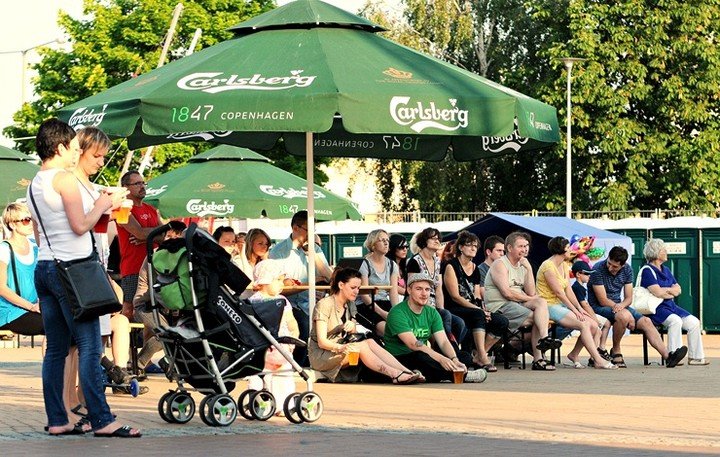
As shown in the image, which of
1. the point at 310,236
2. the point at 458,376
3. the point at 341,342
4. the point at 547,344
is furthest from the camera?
the point at 547,344

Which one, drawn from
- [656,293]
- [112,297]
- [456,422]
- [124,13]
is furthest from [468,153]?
[124,13]

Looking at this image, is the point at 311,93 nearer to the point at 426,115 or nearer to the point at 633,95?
the point at 426,115

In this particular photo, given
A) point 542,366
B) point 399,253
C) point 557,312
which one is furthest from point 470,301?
point 557,312

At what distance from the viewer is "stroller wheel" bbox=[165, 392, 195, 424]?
36.9ft

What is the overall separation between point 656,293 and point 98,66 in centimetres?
3627

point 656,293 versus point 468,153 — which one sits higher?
point 468,153

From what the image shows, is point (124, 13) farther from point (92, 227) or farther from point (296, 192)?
point (92, 227)

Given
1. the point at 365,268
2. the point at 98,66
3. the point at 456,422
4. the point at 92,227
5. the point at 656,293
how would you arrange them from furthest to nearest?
1. the point at 98,66
2. the point at 656,293
3. the point at 365,268
4. the point at 456,422
5. the point at 92,227

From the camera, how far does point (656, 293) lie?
65.0ft

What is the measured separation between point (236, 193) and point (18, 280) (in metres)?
11.1

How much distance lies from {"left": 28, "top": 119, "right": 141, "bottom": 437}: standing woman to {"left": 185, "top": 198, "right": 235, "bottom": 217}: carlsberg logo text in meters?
14.1

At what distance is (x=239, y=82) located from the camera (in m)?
14.2

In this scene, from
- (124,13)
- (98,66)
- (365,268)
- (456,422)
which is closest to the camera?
(456,422)

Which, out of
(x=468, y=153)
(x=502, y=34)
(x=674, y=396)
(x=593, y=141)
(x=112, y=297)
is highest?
(x=502, y=34)
